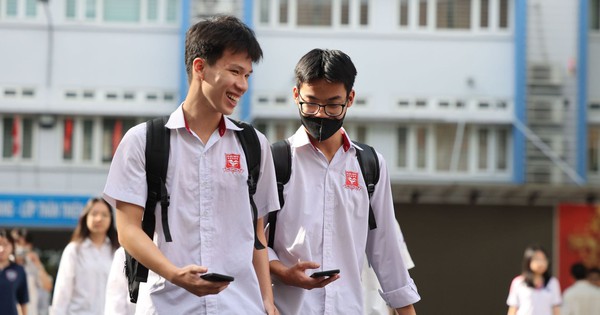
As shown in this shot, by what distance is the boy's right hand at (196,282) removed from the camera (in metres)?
4.01

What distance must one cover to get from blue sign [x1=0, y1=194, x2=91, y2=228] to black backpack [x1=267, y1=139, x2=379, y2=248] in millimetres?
23879

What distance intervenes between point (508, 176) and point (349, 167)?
25.3 metres

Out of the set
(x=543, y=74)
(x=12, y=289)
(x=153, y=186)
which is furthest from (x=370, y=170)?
(x=543, y=74)

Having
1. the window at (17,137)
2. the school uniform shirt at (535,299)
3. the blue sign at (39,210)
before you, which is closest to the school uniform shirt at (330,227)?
the school uniform shirt at (535,299)

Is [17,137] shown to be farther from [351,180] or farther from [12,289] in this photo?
[351,180]

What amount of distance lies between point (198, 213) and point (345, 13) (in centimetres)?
2709

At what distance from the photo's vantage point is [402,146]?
30.7 metres

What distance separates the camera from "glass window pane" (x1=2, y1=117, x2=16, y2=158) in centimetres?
3084

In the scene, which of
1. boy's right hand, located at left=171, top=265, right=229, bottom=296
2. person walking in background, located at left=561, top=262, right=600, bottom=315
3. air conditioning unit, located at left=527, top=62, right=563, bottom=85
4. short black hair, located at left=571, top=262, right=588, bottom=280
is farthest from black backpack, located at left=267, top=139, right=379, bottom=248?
air conditioning unit, located at left=527, top=62, right=563, bottom=85

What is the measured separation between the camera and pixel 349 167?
555 centimetres

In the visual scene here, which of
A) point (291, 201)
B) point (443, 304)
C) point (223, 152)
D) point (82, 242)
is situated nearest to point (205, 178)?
point (223, 152)

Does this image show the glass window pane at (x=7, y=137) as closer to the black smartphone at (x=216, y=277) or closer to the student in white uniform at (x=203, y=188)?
the student in white uniform at (x=203, y=188)

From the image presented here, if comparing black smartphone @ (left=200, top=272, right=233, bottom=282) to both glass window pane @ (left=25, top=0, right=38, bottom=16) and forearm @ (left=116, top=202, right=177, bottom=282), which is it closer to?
forearm @ (left=116, top=202, right=177, bottom=282)

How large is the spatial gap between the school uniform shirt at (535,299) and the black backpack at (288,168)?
27.2 feet
